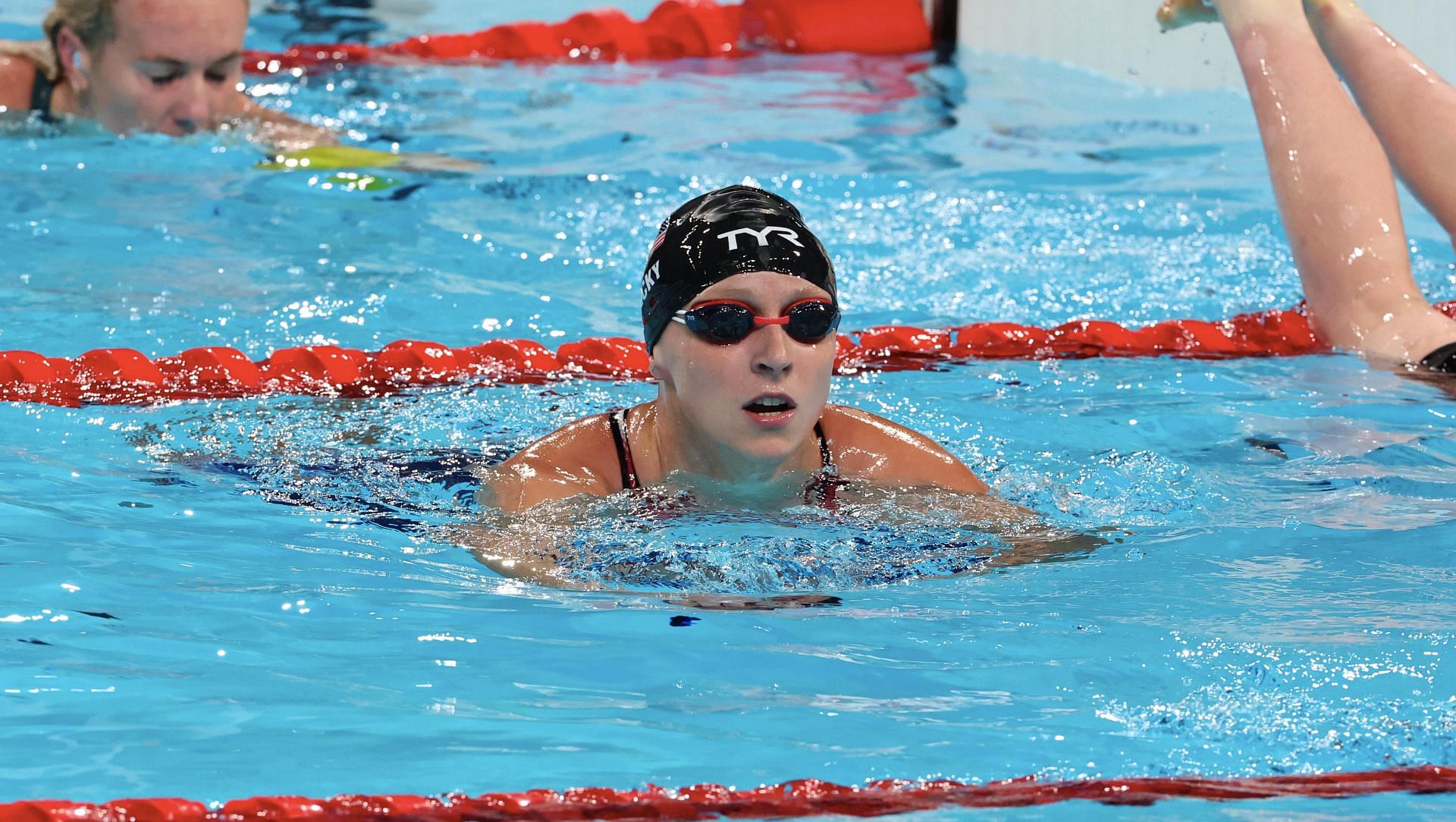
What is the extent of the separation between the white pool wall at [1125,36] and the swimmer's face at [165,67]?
4.33 meters

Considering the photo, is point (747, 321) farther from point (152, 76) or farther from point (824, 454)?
point (152, 76)

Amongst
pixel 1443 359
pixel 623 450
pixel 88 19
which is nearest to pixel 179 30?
pixel 88 19

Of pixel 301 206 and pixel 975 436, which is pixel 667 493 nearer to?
pixel 975 436

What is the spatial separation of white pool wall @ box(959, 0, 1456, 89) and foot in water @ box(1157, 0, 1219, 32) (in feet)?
7.79

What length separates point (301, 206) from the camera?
5805 millimetres

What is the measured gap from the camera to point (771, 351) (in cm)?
291

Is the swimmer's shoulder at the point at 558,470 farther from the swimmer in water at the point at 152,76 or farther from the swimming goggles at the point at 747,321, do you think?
the swimmer in water at the point at 152,76

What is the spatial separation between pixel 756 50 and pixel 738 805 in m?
7.47

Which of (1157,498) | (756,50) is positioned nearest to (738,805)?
(1157,498)

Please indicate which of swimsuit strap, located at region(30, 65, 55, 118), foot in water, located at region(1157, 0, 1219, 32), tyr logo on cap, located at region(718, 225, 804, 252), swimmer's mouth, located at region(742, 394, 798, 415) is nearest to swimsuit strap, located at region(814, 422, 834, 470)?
swimmer's mouth, located at region(742, 394, 798, 415)

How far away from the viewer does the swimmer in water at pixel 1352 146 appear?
4.21 m

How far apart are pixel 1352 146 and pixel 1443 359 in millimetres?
608

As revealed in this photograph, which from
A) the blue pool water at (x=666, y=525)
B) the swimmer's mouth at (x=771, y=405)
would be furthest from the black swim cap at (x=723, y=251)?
the blue pool water at (x=666, y=525)

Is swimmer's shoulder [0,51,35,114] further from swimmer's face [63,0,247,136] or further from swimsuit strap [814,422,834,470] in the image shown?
swimsuit strap [814,422,834,470]
